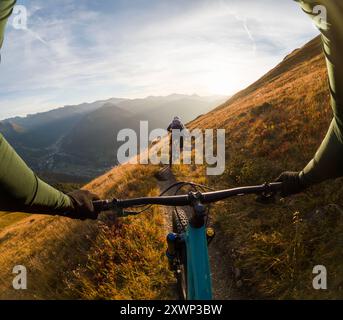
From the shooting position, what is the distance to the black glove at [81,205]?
3613 millimetres

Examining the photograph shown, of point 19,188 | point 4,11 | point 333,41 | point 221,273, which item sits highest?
point 4,11

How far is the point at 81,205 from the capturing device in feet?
12.1

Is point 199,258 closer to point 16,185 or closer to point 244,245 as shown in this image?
point 16,185

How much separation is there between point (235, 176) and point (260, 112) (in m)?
9.24

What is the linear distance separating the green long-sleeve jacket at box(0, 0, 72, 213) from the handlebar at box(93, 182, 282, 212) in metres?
1.10

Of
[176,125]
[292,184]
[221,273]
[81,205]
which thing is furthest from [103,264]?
[176,125]

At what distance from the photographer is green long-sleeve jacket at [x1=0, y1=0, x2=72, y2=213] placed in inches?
79.5

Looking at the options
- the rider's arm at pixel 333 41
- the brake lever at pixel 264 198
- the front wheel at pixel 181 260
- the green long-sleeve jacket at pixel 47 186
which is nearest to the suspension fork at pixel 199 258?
the brake lever at pixel 264 198

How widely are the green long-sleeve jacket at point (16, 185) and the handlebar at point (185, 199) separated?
1098mm

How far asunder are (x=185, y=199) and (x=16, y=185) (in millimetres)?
2023

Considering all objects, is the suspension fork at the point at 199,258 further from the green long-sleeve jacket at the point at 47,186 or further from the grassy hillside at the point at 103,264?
the grassy hillside at the point at 103,264
